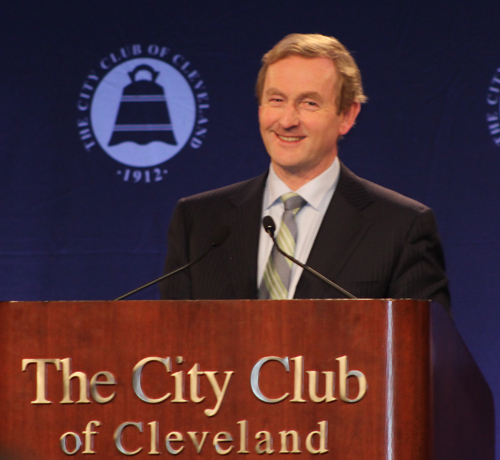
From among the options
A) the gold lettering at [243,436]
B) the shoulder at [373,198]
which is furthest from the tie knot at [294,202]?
the gold lettering at [243,436]

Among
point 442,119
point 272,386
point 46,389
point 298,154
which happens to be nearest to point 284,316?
point 272,386

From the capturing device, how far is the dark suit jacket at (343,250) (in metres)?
1.90

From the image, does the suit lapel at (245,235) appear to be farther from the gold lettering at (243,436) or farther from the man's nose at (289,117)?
the gold lettering at (243,436)

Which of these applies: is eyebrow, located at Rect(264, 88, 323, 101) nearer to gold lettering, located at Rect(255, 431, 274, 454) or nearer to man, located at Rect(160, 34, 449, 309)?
man, located at Rect(160, 34, 449, 309)

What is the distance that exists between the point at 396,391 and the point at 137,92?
1940 mm

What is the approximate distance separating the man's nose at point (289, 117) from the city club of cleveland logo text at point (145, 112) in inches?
29.4

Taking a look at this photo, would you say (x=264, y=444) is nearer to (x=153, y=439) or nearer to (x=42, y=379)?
(x=153, y=439)

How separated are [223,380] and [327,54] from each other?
1.21 metres

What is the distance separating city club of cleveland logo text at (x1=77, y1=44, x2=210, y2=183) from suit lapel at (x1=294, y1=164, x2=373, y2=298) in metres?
0.87

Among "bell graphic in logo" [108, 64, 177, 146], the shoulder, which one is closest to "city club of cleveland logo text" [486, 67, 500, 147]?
the shoulder

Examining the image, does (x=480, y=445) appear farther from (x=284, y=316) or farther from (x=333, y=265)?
(x=284, y=316)

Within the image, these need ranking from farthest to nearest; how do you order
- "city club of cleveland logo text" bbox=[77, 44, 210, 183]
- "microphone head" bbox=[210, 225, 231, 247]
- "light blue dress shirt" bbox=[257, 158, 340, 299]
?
"city club of cleveland logo text" bbox=[77, 44, 210, 183]
"light blue dress shirt" bbox=[257, 158, 340, 299]
"microphone head" bbox=[210, 225, 231, 247]

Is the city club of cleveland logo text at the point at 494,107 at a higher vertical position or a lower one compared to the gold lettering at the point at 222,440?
higher

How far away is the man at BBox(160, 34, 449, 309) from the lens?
Result: 1920mm
